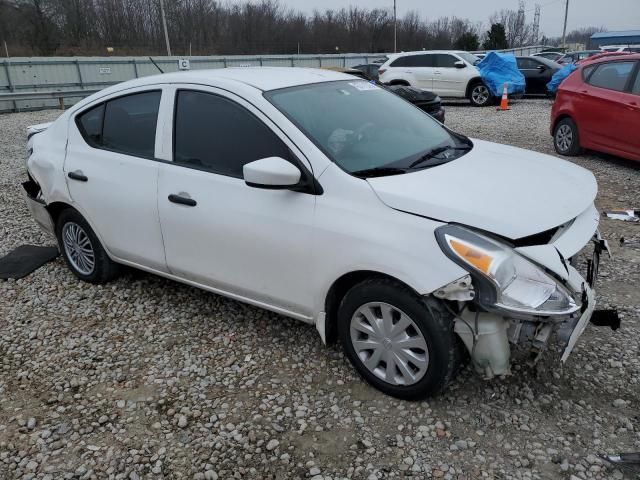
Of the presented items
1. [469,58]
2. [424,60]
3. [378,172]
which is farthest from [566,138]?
[469,58]

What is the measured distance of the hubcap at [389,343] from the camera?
2.68 metres

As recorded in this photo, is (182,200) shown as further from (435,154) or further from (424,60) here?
(424,60)

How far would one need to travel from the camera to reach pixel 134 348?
356 centimetres

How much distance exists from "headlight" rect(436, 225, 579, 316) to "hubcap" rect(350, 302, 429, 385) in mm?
433

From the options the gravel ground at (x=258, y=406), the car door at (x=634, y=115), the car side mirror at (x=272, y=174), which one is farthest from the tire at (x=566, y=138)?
the car side mirror at (x=272, y=174)

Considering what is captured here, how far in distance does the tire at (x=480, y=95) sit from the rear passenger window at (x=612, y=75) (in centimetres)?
840

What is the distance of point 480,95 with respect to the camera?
1622 centimetres

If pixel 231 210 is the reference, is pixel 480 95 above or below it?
below

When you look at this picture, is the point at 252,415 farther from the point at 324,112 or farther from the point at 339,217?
the point at 324,112

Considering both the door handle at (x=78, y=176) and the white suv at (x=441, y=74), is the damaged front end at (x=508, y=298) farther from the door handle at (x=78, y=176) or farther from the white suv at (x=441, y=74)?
the white suv at (x=441, y=74)

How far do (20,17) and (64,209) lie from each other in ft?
142

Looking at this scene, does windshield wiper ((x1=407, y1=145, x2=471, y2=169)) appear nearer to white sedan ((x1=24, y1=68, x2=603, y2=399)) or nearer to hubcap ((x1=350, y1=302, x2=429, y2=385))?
white sedan ((x1=24, y1=68, x2=603, y2=399))

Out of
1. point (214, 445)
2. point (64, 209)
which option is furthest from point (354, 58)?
point (214, 445)

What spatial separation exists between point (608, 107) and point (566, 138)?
99cm
